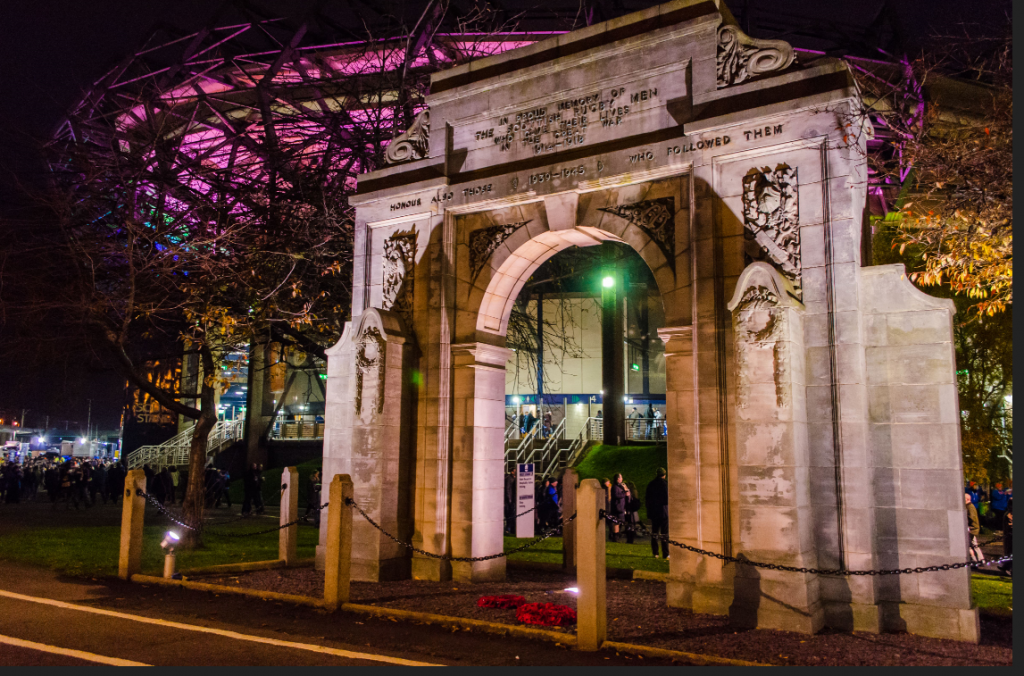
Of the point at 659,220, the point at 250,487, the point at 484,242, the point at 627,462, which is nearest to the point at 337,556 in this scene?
the point at 484,242

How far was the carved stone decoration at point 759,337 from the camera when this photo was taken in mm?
8906

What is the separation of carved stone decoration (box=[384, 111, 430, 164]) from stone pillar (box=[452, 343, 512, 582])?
3.51 m

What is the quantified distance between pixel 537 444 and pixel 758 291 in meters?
20.5

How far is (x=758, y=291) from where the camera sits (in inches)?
359

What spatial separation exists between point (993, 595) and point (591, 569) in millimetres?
7583

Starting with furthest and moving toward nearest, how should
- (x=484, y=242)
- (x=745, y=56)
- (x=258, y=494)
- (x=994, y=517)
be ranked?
1. (x=258, y=494)
2. (x=994, y=517)
3. (x=484, y=242)
4. (x=745, y=56)

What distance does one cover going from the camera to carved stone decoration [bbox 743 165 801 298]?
9664mm

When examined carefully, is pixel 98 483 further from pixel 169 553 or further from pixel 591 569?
pixel 591 569

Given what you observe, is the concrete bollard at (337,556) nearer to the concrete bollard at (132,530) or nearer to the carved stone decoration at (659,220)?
the concrete bollard at (132,530)

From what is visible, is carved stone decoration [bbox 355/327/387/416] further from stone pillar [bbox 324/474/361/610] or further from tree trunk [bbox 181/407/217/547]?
tree trunk [bbox 181/407/217/547]

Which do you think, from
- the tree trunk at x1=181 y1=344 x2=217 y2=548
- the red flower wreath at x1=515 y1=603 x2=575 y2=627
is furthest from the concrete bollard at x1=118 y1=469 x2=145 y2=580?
the red flower wreath at x1=515 y1=603 x2=575 y2=627

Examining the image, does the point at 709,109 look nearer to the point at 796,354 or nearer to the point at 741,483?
the point at 796,354

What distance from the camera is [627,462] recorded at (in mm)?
26281

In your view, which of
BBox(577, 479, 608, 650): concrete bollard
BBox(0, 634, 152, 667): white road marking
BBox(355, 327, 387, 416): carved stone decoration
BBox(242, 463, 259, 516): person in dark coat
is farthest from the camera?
BBox(242, 463, 259, 516): person in dark coat
